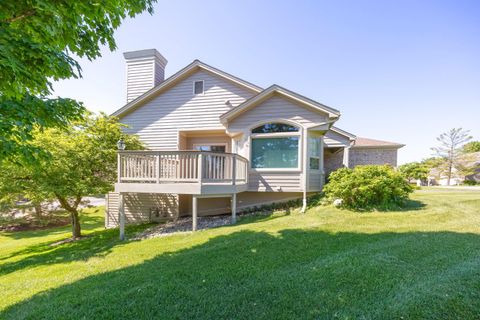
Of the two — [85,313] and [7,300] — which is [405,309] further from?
[7,300]

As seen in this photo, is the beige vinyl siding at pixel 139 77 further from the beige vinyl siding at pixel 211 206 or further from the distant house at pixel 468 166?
the distant house at pixel 468 166

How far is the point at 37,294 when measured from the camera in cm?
388

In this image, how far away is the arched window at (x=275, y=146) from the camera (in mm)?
8516

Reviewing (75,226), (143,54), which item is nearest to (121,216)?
(75,226)

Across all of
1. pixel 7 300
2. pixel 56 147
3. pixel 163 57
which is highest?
pixel 163 57

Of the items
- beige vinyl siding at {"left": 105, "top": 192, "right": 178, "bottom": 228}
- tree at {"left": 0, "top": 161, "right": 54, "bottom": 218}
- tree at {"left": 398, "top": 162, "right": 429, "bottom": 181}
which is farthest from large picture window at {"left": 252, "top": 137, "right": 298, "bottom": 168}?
tree at {"left": 398, "top": 162, "right": 429, "bottom": 181}

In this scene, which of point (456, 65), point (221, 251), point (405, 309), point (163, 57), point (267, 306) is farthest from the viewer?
point (163, 57)

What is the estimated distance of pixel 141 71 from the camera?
1190 centimetres

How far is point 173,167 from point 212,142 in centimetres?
387

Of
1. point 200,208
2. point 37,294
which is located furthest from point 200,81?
point 37,294

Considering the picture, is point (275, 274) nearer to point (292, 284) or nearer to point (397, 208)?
point (292, 284)

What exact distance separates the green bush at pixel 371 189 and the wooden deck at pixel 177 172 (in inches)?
144

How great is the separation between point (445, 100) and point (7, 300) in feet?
62.8

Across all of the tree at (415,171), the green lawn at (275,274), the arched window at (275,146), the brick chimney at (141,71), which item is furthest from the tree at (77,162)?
the tree at (415,171)
